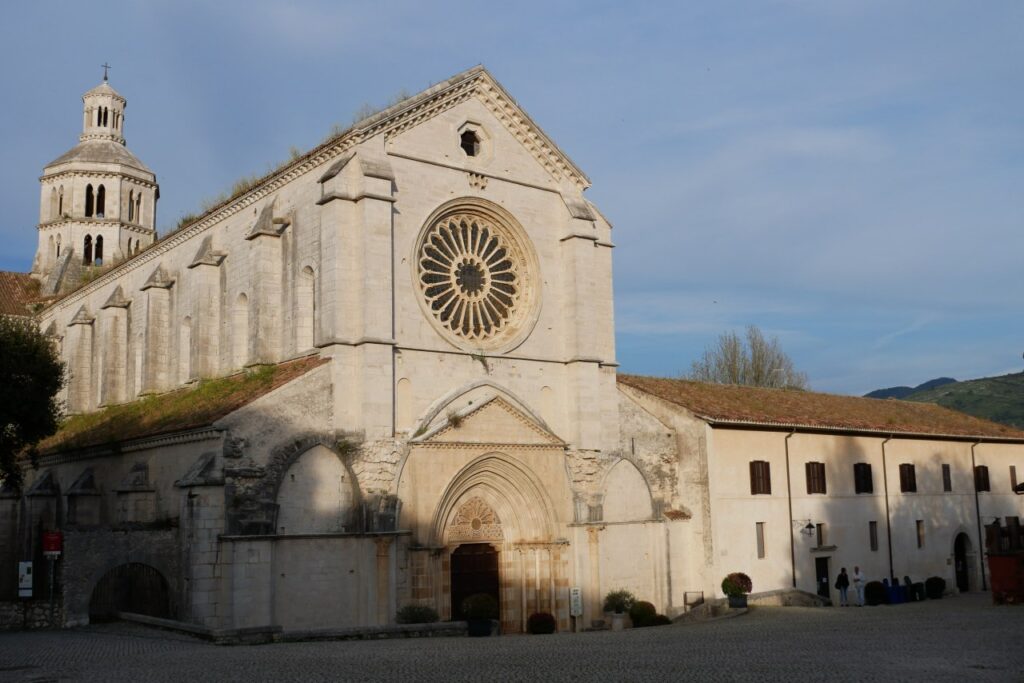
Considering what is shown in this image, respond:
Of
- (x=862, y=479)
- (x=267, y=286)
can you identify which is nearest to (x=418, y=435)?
(x=267, y=286)

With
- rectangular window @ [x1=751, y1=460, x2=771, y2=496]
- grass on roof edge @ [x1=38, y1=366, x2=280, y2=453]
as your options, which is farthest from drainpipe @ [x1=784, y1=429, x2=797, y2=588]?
grass on roof edge @ [x1=38, y1=366, x2=280, y2=453]

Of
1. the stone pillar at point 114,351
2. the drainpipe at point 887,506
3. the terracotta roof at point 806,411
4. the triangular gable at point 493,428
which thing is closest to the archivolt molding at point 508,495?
the triangular gable at point 493,428

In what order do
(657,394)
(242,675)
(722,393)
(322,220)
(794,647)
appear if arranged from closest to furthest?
(242,675), (794,647), (322,220), (657,394), (722,393)

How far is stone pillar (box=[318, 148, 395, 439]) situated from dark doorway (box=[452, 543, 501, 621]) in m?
4.93

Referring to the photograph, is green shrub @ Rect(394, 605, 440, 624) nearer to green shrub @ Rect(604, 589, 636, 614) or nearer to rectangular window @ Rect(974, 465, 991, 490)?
green shrub @ Rect(604, 589, 636, 614)

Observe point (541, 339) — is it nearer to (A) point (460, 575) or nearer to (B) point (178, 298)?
(A) point (460, 575)

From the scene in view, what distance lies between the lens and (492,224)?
32.8 meters

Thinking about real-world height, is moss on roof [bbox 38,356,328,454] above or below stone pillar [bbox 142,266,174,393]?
below

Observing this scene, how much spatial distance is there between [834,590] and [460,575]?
52.5 feet

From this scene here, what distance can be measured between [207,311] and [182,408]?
5375 millimetres

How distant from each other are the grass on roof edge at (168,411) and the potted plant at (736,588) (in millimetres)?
16326

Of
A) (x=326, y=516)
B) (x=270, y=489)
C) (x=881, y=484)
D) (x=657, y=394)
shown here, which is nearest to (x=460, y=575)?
(x=326, y=516)

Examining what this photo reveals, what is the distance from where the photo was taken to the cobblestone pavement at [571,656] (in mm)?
16328

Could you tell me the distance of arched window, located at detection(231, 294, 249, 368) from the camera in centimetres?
3306
